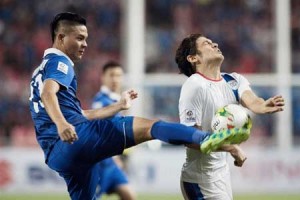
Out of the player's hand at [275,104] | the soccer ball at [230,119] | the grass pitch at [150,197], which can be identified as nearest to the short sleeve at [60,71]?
the soccer ball at [230,119]

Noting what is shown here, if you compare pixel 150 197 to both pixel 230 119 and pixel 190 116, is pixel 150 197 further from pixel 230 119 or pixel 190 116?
pixel 230 119

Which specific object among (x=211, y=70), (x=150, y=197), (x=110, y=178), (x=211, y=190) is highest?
(x=211, y=70)

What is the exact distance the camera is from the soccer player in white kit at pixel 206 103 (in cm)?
585

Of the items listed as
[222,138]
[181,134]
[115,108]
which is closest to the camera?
[222,138]

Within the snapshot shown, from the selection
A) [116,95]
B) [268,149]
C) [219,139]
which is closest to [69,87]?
[219,139]

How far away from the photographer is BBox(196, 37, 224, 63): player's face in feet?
19.8

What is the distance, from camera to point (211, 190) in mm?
5871

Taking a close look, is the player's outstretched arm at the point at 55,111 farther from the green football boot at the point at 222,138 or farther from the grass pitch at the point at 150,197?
the grass pitch at the point at 150,197

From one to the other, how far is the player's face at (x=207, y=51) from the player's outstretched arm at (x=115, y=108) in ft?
2.19

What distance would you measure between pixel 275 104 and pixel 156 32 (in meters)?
11.2

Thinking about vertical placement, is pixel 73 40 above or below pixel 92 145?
above

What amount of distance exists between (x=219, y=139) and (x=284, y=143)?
33.2ft

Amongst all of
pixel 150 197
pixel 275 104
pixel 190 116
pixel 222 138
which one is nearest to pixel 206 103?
pixel 190 116

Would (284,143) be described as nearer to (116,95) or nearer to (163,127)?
(116,95)
